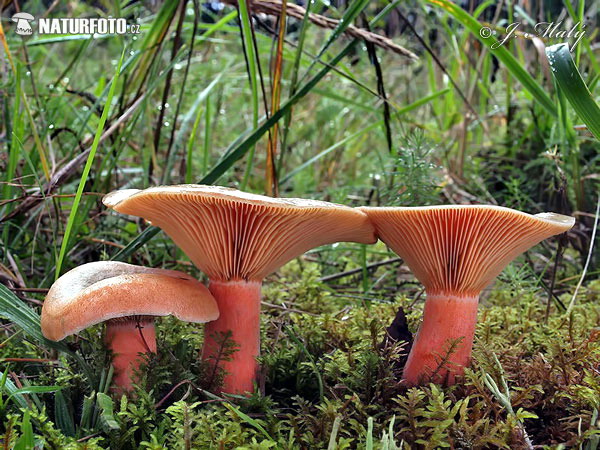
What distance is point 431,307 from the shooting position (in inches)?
69.8

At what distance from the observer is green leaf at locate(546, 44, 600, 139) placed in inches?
64.2

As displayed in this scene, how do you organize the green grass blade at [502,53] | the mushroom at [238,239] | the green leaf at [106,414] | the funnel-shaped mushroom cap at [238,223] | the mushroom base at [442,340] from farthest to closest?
the green grass blade at [502,53]
the mushroom base at [442,340]
the mushroom at [238,239]
the funnel-shaped mushroom cap at [238,223]
the green leaf at [106,414]

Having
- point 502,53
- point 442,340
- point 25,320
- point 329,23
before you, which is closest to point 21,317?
point 25,320

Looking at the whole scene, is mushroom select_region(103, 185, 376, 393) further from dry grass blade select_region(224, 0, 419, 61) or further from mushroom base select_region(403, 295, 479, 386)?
dry grass blade select_region(224, 0, 419, 61)

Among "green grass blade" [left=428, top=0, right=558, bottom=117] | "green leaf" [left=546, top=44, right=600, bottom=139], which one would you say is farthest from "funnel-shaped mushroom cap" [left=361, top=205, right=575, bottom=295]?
"green grass blade" [left=428, top=0, right=558, bottom=117]

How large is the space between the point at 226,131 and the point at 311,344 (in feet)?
9.49

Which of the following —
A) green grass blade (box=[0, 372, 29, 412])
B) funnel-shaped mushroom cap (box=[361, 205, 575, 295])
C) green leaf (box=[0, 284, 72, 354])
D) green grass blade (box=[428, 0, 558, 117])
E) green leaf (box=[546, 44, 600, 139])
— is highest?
green grass blade (box=[428, 0, 558, 117])

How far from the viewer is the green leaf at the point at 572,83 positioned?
1632 millimetres

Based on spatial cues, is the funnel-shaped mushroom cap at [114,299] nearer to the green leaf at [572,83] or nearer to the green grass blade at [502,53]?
the green leaf at [572,83]

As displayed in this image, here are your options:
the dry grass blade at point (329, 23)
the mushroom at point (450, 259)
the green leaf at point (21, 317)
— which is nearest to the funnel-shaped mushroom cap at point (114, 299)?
the green leaf at point (21, 317)

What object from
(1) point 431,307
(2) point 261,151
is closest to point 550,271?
(1) point 431,307

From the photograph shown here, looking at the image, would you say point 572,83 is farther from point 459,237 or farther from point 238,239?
point 238,239

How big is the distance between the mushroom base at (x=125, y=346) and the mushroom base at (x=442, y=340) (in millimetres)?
874

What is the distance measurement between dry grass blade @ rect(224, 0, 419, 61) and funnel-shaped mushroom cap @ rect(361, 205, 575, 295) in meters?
0.83
